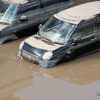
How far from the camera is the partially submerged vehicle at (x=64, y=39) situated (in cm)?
1072

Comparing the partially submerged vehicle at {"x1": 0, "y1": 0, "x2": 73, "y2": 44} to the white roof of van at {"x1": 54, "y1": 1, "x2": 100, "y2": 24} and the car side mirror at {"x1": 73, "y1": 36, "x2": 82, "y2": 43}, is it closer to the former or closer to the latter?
the white roof of van at {"x1": 54, "y1": 1, "x2": 100, "y2": 24}

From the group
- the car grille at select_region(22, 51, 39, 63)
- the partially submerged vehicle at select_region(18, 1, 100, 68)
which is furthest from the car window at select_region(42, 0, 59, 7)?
the car grille at select_region(22, 51, 39, 63)

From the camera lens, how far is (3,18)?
13469 mm

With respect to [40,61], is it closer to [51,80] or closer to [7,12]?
[51,80]

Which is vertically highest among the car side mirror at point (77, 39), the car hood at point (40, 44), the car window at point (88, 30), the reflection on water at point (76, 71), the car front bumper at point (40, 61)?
the car window at point (88, 30)

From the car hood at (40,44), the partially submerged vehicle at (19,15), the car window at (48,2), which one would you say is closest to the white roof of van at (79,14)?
the car hood at (40,44)

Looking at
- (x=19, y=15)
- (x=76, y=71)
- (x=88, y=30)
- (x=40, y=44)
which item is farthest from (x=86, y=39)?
(x=19, y=15)

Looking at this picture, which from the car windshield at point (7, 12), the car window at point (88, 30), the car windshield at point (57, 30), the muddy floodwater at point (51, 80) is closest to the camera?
the muddy floodwater at point (51, 80)

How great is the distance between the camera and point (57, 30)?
1130 centimetres

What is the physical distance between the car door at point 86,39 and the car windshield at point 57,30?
12.6 inches

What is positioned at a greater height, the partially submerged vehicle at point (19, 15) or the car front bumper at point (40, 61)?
the partially submerged vehicle at point (19, 15)

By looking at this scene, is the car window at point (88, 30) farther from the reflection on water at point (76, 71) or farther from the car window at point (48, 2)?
the car window at point (48, 2)

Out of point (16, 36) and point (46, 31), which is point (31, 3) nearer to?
point (16, 36)

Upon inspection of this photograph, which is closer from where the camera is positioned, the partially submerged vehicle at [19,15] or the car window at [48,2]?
the partially submerged vehicle at [19,15]
